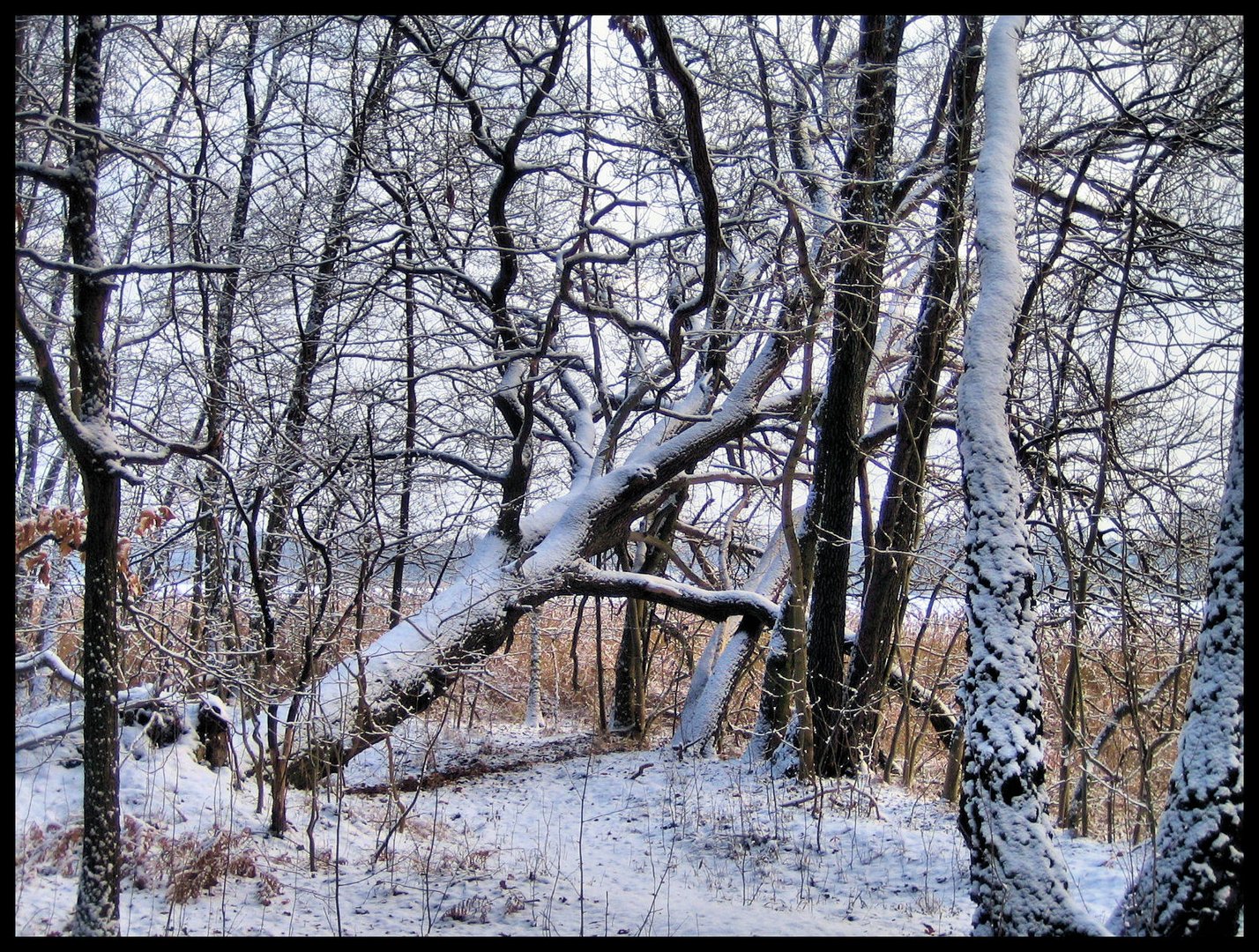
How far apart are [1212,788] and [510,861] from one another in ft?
12.6

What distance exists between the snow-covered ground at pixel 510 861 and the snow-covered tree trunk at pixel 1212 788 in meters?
0.86

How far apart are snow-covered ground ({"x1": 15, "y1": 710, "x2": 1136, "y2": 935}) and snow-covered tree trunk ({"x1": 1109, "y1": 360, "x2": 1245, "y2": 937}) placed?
860 mm

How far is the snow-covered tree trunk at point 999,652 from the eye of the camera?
3482 mm

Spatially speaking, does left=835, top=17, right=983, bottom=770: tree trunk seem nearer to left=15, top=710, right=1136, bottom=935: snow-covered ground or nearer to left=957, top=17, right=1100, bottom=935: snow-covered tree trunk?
left=15, top=710, right=1136, bottom=935: snow-covered ground

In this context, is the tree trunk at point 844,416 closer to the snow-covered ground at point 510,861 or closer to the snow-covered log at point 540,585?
the snow-covered log at point 540,585

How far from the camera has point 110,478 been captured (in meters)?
3.60

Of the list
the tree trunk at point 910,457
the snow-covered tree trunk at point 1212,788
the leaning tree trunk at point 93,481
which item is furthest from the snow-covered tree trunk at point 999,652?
the leaning tree trunk at point 93,481

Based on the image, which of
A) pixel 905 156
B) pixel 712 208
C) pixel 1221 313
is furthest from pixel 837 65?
pixel 1221 313

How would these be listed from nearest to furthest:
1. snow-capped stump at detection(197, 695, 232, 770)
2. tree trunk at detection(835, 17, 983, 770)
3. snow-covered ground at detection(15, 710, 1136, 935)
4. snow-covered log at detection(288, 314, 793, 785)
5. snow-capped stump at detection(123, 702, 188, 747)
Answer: snow-covered ground at detection(15, 710, 1136, 935), snow-capped stump at detection(123, 702, 188, 747), snow-capped stump at detection(197, 695, 232, 770), tree trunk at detection(835, 17, 983, 770), snow-covered log at detection(288, 314, 793, 785)

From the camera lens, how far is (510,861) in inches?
217

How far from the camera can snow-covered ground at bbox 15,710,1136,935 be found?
4.32m

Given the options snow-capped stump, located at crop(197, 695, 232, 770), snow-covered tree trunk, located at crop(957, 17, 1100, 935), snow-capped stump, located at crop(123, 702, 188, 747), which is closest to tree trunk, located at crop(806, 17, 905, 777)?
snow-covered tree trunk, located at crop(957, 17, 1100, 935)

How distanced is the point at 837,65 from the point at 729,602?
4.84 m

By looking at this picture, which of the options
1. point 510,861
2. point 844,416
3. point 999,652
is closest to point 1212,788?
point 999,652
